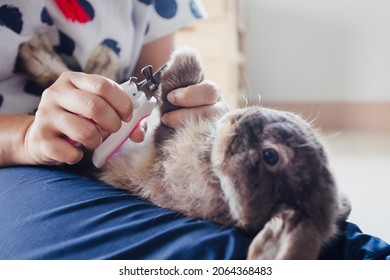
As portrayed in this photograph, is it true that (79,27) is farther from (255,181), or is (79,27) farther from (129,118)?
(255,181)

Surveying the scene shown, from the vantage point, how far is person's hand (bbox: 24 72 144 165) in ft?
1.61

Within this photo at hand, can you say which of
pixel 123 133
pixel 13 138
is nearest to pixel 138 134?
pixel 123 133

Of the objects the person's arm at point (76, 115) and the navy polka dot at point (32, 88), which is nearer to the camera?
the person's arm at point (76, 115)

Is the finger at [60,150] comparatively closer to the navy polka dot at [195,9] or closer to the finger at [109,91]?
the finger at [109,91]

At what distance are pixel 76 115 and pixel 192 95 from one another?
0.52 feet

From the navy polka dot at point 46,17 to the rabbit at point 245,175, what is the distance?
23 cm

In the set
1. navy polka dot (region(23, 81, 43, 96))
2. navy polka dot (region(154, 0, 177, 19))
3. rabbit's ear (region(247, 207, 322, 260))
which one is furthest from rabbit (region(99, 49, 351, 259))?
navy polka dot (region(154, 0, 177, 19))

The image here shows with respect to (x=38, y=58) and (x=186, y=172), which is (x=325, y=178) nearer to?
(x=186, y=172)

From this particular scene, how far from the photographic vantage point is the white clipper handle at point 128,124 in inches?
20.9

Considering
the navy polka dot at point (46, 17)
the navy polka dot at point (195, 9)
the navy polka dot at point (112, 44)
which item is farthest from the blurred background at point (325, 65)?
the navy polka dot at point (46, 17)

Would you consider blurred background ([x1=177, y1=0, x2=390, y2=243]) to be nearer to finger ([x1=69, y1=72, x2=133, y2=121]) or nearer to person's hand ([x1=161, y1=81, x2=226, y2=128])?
person's hand ([x1=161, y1=81, x2=226, y2=128])
